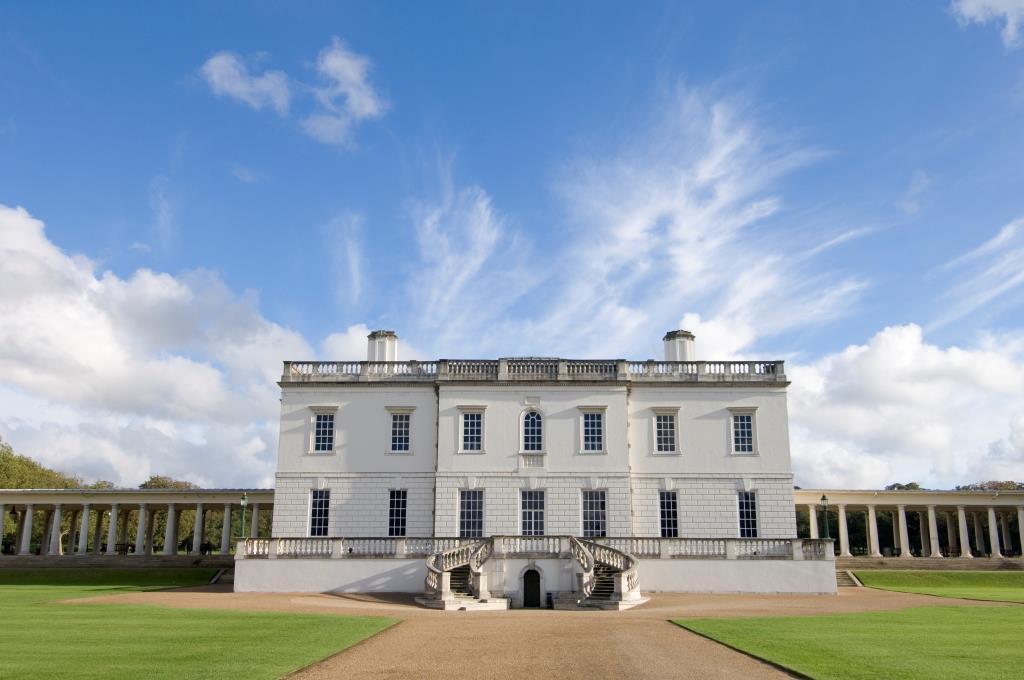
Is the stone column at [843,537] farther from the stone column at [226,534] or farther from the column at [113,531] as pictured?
the column at [113,531]

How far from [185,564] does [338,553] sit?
654 inches

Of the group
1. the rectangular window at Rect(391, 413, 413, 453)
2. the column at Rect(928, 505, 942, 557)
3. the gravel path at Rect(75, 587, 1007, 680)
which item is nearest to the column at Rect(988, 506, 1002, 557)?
the column at Rect(928, 505, 942, 557)

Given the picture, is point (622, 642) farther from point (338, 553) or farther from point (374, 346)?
point (374, 346)

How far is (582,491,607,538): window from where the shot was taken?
3699cm

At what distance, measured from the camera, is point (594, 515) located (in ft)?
122

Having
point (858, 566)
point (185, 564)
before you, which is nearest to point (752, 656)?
point (858, 566)

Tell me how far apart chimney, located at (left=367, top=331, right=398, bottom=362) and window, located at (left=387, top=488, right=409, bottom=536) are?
632 cm

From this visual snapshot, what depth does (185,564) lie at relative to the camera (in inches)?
1806

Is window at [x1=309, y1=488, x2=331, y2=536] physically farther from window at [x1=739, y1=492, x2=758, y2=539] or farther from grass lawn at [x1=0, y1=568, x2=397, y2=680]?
window at [x1=739, y1=492, x2=758, y2=539]

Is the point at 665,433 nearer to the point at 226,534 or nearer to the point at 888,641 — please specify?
the point at 888,641

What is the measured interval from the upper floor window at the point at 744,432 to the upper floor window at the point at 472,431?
11114mm

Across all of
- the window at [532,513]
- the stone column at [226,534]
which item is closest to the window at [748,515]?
the window at [532,513]

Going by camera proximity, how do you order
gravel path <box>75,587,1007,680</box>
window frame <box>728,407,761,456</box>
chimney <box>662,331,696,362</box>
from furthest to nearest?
chimney <box>662,331,696,362</box> → window frame <box>728,407,761,456</box> → gravel path <box>75,587,1007,680</box>

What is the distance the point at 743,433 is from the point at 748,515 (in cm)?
355
